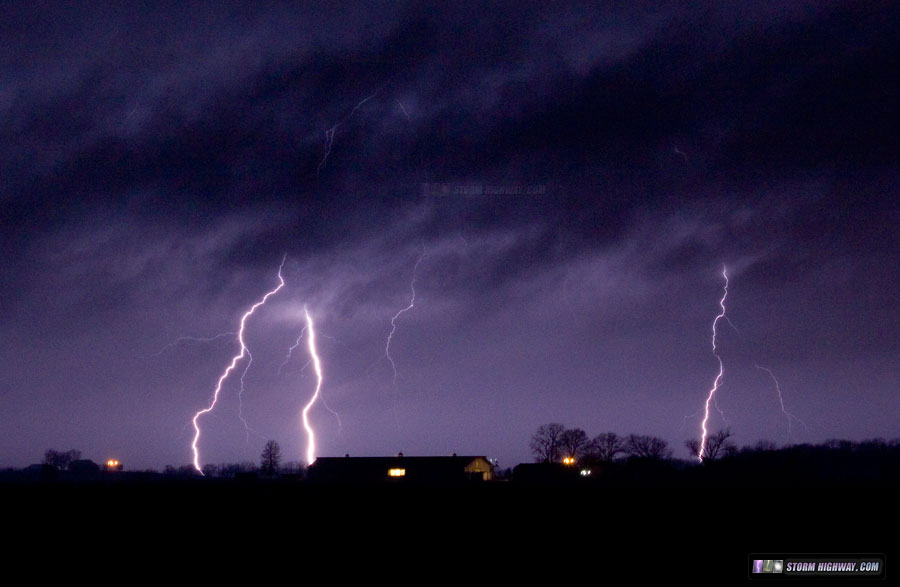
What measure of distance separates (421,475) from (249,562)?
108 ft

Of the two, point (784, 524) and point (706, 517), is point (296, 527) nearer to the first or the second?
point (706, 517)

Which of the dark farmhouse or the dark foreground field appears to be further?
the dark farmhouse

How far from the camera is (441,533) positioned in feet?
37.4

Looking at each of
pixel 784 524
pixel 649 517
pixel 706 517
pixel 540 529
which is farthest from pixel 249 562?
pixel 784 524

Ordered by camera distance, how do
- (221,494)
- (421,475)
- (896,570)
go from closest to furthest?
1. (896,570)
2. (221,494)
3. (421,475)

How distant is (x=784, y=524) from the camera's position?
1134 centimetres

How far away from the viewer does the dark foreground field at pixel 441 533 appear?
34.6ft

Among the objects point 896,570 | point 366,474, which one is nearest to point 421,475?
point 366,474

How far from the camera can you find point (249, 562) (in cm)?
1072

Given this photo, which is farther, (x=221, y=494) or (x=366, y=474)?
(x=366, y=474)

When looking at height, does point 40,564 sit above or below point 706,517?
below

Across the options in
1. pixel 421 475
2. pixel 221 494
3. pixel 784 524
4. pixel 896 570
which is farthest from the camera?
pixel 421 475

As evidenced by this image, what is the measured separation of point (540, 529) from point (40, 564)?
7498 millimetres

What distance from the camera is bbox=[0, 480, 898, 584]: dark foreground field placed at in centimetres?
1055
